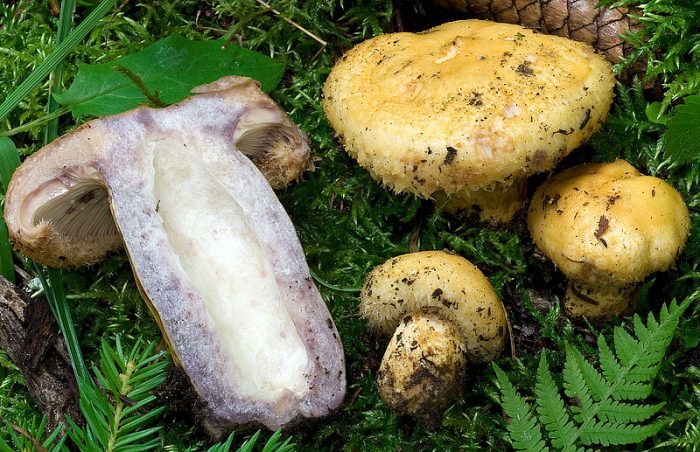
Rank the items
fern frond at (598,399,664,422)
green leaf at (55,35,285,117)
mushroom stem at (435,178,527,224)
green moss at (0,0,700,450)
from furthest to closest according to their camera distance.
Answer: mushroom stem at (435,178,527,224) → green leaf at (55,35,285,117) → green moss at (0,0,700,450) → fern frond at (598,399,664,422)

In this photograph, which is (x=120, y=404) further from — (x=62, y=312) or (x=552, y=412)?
(x=552, y=412)

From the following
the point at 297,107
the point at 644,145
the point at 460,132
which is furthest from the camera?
the point at 297,107

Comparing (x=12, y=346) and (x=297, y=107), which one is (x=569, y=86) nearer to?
(x=297, y=107)

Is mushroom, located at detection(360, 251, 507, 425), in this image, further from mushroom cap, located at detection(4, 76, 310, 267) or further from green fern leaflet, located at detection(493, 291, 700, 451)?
mushroom cap, located at detection(4, 76, 310, 267)

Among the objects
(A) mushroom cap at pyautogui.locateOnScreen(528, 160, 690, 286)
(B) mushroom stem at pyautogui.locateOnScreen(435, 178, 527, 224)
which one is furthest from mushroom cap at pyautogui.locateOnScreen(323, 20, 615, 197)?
(B) mushroom stem at pyautogui.locateOnScreen(435, 178, 527, 224)

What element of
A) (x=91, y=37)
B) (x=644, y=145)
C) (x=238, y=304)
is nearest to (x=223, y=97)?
(x=238, y=304)

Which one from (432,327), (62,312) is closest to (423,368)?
(432,327)

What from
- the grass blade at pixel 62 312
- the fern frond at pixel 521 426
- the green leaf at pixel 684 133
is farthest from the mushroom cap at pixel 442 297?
the grass blade at pixel 62 312
